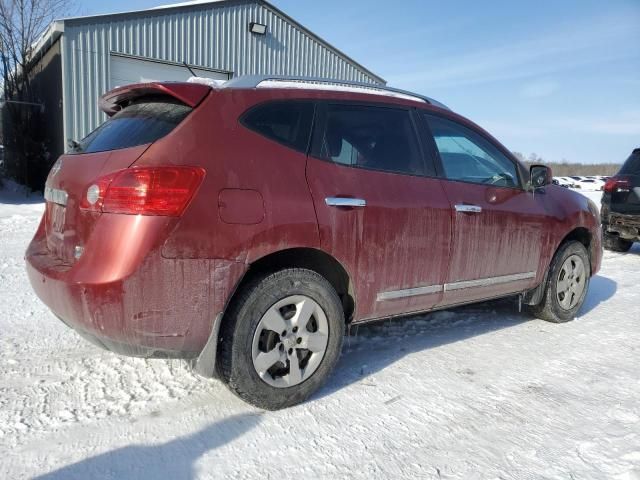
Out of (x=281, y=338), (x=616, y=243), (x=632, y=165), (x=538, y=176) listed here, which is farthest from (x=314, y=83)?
(x=616, y=243)

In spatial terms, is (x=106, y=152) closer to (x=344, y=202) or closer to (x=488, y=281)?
(x=344, y=202)

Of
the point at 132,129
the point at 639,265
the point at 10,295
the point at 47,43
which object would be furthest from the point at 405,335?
the point at 47,43

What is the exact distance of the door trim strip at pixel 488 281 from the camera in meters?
3.59

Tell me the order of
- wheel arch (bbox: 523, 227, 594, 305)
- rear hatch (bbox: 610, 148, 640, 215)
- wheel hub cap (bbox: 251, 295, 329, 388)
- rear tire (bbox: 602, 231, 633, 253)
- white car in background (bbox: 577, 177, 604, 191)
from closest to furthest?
wheel hub cap (bbox: 251, 295, 329, 388) → wheel arch (bbox: 523, 227, 594, 305) → rear hatch (bbox: 610, 148, 640, 215) → rear tire (bbox: 602, 231, 633, 253) → white car in background (bbox: 577, 177, 604, 191)

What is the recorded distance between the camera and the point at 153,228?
2.30 meters

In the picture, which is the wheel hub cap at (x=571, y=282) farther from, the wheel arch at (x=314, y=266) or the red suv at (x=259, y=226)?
the wheel arch at (x=314, y=266)

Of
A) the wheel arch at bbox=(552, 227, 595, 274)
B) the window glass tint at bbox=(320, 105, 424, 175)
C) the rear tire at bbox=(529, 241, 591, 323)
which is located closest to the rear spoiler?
the window glass tint at bbox=(320, 105, 424, 175)

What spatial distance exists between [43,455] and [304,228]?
1.61 m

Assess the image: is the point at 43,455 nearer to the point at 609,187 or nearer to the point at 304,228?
the point at 304,228

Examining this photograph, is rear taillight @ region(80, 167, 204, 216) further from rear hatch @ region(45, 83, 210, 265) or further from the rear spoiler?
the rear spoiler

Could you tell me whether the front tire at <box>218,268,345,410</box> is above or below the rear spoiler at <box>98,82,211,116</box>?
below

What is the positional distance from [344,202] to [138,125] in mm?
1193

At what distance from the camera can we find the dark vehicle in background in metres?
7.82

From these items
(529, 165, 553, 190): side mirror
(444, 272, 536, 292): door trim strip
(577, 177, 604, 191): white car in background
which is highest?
(577, 177, 604, 191): white car in background
